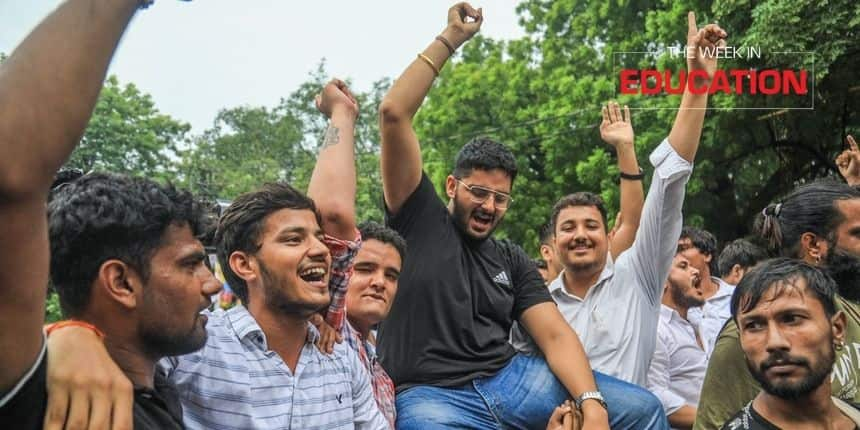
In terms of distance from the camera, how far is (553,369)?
134 inches

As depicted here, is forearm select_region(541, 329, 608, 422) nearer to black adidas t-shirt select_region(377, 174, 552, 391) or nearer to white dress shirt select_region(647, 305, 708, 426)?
black adidas t-shirt select_region(377, 174, 552, 391)

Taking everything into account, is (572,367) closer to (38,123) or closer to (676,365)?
(676,365)

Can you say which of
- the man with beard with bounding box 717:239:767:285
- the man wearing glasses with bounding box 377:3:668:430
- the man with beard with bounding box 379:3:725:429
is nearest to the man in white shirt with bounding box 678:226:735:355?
the man with beard with bounding box 717:239:767:285

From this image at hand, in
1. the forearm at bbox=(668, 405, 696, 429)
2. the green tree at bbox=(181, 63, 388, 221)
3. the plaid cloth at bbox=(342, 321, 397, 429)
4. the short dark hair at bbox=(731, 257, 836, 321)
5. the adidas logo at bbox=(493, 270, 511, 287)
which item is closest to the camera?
the short dark hair at bbox=(731, 257, 836, 321)

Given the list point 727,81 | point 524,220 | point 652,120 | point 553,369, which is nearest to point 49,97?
point 553,369

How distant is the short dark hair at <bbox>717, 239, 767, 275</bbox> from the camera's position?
681cm

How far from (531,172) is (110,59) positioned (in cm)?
1799

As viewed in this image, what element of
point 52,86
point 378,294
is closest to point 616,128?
point 378,294

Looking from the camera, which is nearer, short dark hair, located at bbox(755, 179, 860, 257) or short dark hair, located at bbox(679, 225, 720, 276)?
short dark hair, located at bbox(755, 179, 860, 257)

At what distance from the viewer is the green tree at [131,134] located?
26.7 metres

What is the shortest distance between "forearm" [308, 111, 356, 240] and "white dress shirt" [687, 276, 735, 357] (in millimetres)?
3293

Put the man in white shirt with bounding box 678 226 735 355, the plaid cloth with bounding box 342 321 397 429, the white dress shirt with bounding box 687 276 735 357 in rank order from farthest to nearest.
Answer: the man in white shirt with bounding box 678 226 735 355, the white dress shirt with bounding box 687 276 735 357, the plaid cloth with bounding box 342 321 397 429

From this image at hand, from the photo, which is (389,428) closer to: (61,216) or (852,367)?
(61,216)

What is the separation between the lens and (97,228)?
6.47ft
